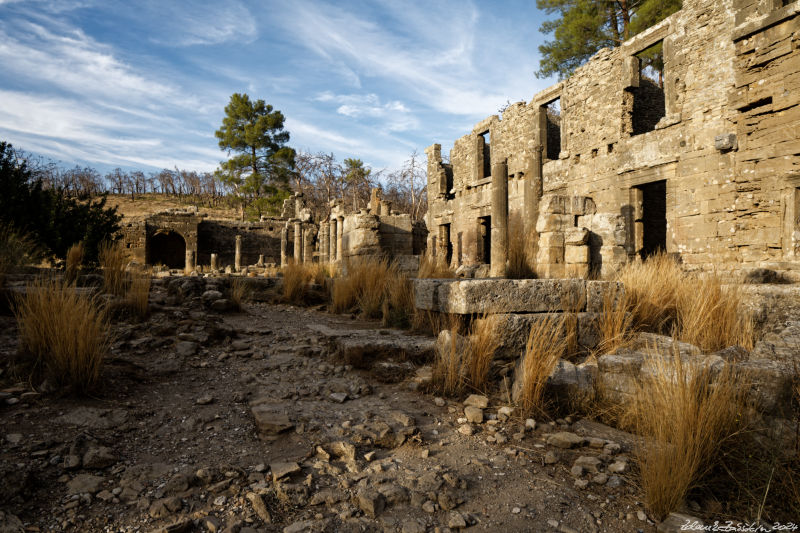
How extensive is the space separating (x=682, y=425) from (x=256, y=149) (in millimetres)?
34803

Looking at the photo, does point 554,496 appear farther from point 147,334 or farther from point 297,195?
point 297,195

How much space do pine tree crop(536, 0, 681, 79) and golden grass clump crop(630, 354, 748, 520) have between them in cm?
1597

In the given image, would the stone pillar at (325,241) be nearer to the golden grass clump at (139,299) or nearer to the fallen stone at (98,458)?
the golden grass clump at (139,299)

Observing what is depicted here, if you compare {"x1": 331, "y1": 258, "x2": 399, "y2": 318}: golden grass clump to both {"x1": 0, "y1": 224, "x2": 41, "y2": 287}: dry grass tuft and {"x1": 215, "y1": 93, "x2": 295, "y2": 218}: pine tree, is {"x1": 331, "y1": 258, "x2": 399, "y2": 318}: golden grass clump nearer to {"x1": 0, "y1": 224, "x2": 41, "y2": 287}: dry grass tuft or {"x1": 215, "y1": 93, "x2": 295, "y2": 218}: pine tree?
{"x1": 0, "y1": 224, "x2": 41, "y2": 287}: dry grass tuft

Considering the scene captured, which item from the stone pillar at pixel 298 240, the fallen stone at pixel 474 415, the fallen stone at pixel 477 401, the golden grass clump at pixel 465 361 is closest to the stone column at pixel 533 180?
the stone pillar at pixel 298 240

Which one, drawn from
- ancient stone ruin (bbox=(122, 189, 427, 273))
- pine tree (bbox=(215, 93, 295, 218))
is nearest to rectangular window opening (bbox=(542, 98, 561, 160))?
ancient stone ruin (bbox=(122, 189, 427, 273))

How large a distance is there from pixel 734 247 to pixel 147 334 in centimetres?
1134

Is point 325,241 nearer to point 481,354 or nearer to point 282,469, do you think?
point 481,354

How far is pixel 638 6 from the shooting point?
15.9 m

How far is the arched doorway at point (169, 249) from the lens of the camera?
28.4m

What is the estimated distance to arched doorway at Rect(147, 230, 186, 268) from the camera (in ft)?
93.0

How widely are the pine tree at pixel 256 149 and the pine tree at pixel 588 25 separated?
20.7 m

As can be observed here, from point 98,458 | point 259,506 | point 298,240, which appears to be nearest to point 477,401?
point 259,506

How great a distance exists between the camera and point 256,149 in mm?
33438
